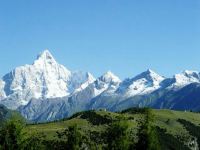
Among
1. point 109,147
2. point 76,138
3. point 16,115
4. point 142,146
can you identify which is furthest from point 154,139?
point 16,115

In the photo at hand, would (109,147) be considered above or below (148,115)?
below

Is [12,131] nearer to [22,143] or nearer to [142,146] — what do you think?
[22,143]

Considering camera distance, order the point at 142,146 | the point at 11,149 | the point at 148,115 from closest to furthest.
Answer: the point at 11,149
the point at 142,146
the point at 148,115

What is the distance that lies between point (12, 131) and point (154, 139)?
31169 millimetres

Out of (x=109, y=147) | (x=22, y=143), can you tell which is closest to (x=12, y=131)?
(x=22, y=143)

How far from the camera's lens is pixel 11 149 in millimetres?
106375

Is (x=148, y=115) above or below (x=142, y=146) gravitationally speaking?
above

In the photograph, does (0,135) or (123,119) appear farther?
(123,119)

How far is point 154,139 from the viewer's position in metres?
115

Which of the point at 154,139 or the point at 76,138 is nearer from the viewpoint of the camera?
the point at 154,139

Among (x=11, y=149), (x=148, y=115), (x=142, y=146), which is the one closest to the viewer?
(x=11, y=149)

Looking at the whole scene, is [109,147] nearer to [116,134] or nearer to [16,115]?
[116,134]

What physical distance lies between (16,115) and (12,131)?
19.0 feet

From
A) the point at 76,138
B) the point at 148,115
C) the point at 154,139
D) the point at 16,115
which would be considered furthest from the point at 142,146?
the point at 16,115
